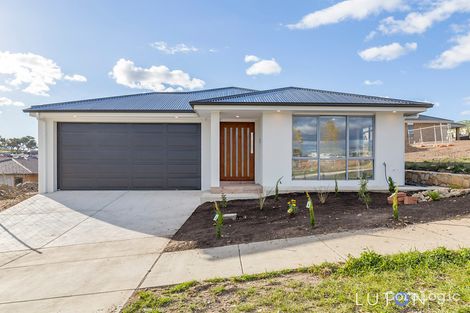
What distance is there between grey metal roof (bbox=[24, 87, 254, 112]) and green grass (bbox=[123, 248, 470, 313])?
316 inches

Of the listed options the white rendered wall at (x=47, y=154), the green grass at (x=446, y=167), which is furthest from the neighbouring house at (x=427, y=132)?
the white rendered wall at (x=47, y=154)

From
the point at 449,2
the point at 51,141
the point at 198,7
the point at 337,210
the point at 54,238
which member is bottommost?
the point at 54,238

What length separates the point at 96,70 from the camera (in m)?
16.0

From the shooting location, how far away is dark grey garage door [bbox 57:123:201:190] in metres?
10.6

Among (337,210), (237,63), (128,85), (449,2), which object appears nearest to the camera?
(337,210)

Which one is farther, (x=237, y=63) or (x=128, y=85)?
(x=128, y=85)

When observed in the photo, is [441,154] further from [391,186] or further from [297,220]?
[297,220]

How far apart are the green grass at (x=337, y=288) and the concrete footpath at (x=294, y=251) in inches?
10.4

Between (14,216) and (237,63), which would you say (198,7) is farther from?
(14,216)

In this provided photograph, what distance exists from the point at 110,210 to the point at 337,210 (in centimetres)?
656

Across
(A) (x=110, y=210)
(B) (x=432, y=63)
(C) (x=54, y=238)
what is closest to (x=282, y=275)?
(C) (x=54, y=238)

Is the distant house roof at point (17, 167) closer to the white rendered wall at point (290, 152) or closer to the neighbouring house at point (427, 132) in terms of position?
the white rendered wall at point (290, 152)

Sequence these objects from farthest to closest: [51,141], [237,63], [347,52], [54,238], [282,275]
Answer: [237,63] < [347,52] < [51,141] < [54,238] < [282,275]

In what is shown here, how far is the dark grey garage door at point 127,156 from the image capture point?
10617 mm
